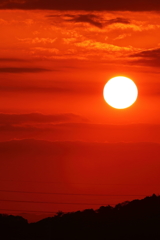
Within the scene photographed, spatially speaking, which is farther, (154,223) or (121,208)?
(121,208)

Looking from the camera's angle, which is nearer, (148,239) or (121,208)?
(148,239)

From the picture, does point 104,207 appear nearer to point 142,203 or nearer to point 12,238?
point 142,203

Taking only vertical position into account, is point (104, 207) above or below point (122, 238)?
above

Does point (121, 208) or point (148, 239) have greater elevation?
point (121, 208)

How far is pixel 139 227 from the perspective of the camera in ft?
210

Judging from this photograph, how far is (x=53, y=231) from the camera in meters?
64.2

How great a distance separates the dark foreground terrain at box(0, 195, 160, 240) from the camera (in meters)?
63.1

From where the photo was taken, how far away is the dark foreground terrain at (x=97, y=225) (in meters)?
63.1

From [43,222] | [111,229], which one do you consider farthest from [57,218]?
[111,229]

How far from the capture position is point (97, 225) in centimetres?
6519

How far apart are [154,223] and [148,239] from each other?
2.57 metres

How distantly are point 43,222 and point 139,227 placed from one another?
8448 millimetres

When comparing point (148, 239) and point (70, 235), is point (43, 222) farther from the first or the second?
point (148, 239)

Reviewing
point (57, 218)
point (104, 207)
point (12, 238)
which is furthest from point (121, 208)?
point (12, 238)
